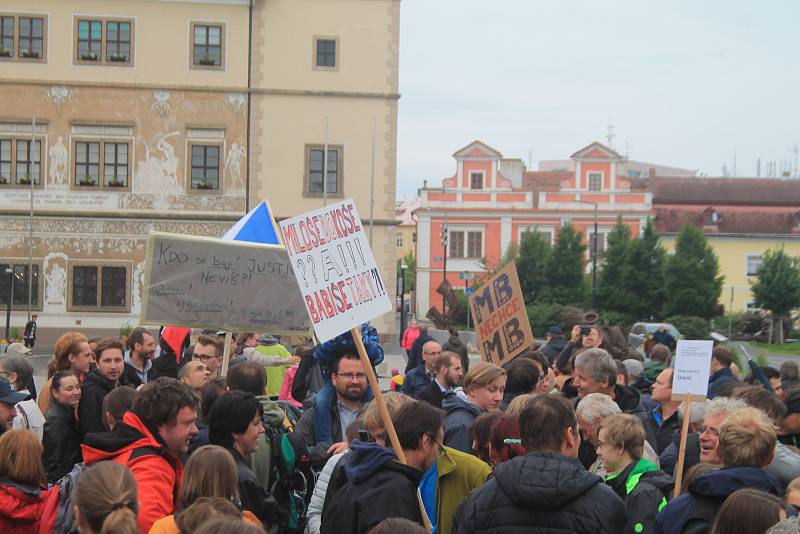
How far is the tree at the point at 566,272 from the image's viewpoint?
5844cm

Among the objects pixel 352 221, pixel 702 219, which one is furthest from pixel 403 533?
pixel 702 219

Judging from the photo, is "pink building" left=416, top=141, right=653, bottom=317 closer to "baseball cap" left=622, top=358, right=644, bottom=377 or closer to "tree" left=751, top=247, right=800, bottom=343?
"tree" left=751, top=247, right=800, bottom=343

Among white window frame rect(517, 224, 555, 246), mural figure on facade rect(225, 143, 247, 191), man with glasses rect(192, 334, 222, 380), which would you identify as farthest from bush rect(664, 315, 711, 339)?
man with glasses rect(192, 334, 222, 380)

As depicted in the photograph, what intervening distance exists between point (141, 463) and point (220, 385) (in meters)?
1.45

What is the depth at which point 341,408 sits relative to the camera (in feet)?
22.4

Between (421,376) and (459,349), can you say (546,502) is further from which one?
(459,349)

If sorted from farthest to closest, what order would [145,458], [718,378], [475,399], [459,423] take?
[718,378]
[475,399]
[459,423]
[145,458]

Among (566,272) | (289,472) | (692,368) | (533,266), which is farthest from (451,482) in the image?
(533,266)

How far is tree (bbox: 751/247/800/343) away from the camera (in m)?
55.4

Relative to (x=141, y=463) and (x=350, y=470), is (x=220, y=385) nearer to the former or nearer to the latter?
(x=141, y=463)

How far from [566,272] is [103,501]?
5547cm

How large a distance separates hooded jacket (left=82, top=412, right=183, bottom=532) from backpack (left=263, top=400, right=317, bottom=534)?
0.83 metres

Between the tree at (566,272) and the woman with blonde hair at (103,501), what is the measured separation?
54.8 metres

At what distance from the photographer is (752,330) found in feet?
187
